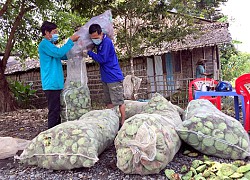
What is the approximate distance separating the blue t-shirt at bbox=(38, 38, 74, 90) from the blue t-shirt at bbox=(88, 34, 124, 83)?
36 centimetres

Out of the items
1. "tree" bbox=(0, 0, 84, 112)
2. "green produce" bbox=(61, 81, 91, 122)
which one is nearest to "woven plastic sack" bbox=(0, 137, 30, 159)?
"green produce" bbox=(61, 81, 91, 122)

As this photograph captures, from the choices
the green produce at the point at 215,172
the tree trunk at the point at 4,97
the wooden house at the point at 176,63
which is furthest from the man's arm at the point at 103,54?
the wooden house at the point at 176,63

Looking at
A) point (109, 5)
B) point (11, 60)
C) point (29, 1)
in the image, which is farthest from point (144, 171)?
point (11, 60)

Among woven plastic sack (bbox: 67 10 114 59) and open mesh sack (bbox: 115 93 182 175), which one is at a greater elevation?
woven plastic sack (bbox: 67 10 114 59)

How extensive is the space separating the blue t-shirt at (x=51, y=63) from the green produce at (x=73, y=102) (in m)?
0.13

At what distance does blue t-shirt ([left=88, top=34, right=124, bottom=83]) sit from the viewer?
10.4ft

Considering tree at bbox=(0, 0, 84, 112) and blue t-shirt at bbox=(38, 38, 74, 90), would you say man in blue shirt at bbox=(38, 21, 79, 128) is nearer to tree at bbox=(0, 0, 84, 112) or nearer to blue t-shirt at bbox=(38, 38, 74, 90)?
blue t-shirt at bbox=(38, 38, 74, 90)

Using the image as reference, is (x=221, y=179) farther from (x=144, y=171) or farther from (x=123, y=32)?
(x=123, y=32)

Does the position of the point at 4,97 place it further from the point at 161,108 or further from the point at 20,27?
the point at 161,108

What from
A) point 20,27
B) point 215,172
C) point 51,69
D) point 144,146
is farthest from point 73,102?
point 20,27

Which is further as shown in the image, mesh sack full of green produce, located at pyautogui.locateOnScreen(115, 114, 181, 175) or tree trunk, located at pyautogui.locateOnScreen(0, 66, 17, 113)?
tree trunk, located at pyautogui.locateOnScreen(0, 66, 17, 113)

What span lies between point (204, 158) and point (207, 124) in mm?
280

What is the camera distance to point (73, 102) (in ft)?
10.4

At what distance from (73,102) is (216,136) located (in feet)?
5.90
